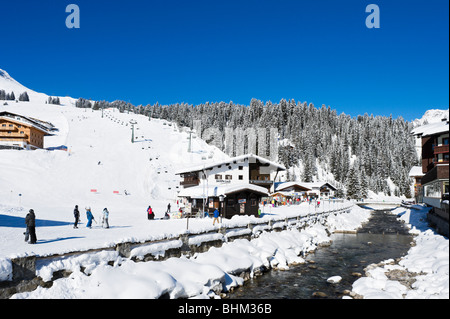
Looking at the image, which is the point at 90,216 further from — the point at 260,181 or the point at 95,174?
the point at 95,174

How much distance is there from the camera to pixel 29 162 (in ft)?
200

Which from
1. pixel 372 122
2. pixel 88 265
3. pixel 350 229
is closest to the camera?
pixel 88 265

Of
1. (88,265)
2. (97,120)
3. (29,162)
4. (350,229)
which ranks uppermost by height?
(97,120)

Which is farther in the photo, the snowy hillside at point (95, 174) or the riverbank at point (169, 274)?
the snowy hillside at point (95, 174)

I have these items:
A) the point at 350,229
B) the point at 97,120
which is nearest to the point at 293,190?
the point at 350,229

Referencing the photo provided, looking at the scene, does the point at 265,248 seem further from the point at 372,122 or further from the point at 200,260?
the point at 372,122

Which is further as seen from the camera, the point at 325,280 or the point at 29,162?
the point at 29,162

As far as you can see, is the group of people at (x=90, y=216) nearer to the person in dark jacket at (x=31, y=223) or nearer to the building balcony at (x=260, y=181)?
the person in dark jacket at (x=31, y=223)

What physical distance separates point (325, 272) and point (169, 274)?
10.6 meters

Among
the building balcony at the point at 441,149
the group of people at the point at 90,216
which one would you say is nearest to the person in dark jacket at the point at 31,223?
the group of people at the point at 90,216

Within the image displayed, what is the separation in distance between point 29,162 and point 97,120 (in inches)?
2292

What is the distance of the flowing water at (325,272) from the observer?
16156 millimetres

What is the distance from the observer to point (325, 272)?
66.0 feet

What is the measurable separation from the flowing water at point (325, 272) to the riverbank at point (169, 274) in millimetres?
909
